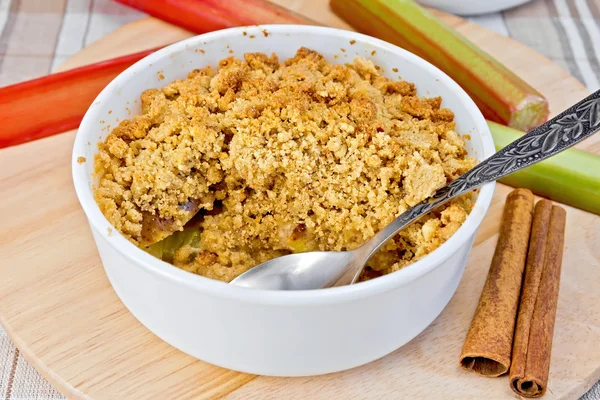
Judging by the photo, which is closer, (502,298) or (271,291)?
(271,291)

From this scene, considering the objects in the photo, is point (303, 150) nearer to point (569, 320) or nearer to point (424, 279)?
point (424, 279)

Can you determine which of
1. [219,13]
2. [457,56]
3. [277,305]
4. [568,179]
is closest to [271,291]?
[277,305]

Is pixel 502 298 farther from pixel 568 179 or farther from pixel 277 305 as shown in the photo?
pixel 277 305

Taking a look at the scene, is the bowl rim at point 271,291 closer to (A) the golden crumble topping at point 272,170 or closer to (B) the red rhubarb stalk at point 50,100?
(A) the golden crumble topping at point 272,170

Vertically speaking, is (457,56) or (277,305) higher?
(457,56)

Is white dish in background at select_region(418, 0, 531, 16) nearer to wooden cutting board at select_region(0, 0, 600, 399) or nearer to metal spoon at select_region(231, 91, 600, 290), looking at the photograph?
wooden cutting board at select_region(0, 0, 600, 399)

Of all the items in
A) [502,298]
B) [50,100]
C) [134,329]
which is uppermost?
[502,298]

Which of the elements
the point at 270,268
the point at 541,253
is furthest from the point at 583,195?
the point at 270,268
